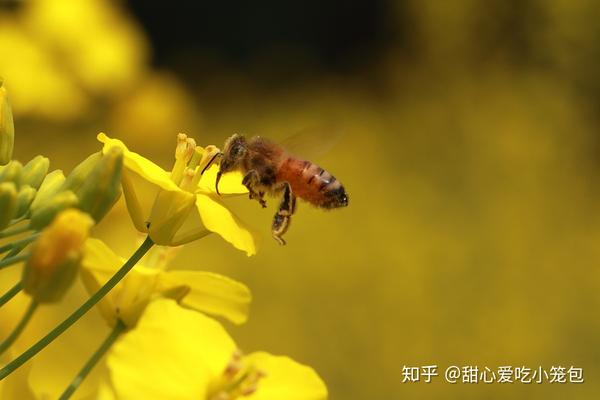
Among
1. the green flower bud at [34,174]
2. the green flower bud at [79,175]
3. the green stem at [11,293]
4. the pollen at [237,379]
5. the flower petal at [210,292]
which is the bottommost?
the pollen at [237,379]

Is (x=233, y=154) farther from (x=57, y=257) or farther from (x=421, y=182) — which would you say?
(x=421, y=182)

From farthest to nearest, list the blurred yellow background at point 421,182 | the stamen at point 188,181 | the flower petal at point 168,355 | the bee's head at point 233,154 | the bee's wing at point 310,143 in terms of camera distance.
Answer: the blurred yellow background at point 421,182 < the bee's wing at point 310,143 < the bee's head at point 233,154 < the stamen at point 188,181 < the flower petal at point 168,355

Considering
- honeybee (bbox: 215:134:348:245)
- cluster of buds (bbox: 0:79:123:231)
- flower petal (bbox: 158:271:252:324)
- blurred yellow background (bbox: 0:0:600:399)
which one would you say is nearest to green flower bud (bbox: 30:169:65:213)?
cluster of buds (bbox: 0:79:123:231)

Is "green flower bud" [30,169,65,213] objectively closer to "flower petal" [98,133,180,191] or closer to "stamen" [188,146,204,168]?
"flower petal" [98,133,180,191]

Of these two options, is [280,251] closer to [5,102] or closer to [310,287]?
[310,287]

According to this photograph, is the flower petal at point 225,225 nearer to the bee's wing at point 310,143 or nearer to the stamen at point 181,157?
the stamen at point 181,157

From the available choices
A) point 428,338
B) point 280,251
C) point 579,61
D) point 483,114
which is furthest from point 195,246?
point 579,61

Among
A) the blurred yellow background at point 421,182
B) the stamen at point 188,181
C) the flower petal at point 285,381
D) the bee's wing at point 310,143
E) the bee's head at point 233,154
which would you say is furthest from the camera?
the blurred yellow background at point 421,182

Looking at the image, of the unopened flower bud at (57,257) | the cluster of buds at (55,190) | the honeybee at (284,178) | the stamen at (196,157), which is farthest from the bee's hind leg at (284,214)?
the unopened flower bud at (57,257)
